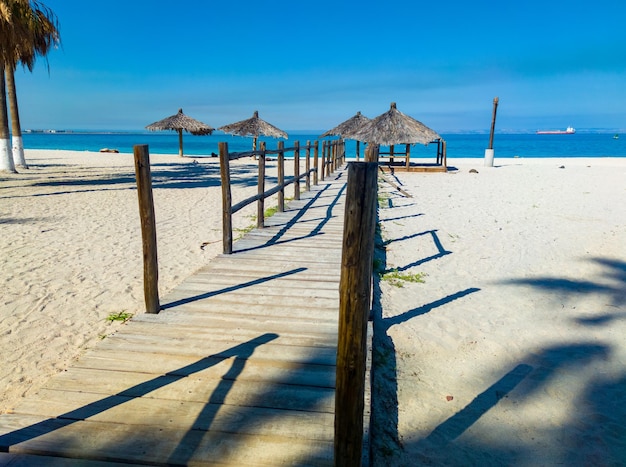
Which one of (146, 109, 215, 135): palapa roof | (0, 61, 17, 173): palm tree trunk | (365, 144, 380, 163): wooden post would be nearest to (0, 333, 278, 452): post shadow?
(365, 144, 380, 163): wooden post

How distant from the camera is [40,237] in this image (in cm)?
653

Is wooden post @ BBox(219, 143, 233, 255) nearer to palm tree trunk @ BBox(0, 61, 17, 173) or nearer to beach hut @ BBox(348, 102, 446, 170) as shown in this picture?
beach hut @ BBox(348, 102, 446, 170)

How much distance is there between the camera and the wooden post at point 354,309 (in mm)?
1662

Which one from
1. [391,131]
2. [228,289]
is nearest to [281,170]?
[228,289]

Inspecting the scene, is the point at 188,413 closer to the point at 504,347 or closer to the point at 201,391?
the point at 201,391

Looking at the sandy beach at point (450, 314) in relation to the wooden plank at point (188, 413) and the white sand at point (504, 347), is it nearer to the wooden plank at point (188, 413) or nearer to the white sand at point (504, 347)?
the white sand at point (504, 347)

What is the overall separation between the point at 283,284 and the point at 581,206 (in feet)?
30.4

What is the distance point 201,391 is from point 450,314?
2.65 metres

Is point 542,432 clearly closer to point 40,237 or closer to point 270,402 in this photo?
point 270,402

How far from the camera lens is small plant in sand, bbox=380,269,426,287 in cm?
496

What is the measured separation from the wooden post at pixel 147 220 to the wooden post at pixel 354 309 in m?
1.83

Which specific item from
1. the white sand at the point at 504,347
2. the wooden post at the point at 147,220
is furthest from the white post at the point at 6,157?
the wooden post at the point at 147,220

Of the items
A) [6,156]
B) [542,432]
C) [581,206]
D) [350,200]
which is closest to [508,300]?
[542,432]

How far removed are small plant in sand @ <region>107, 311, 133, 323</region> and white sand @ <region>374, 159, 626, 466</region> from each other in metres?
2.22
